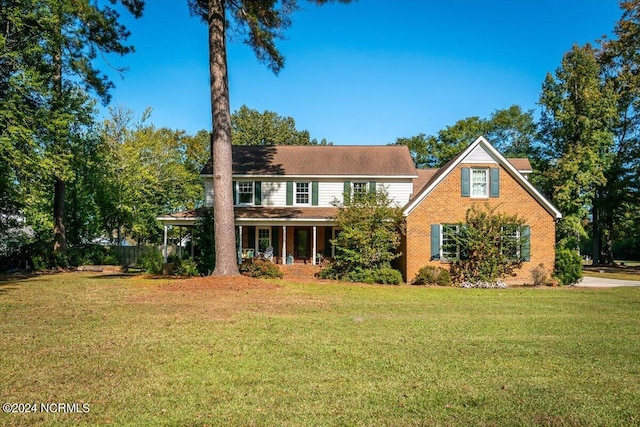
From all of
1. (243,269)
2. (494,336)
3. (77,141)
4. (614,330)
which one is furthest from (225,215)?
(77,141)

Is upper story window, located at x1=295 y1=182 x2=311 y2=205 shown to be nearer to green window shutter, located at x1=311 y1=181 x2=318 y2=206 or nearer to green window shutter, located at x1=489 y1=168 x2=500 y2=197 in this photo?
green window shutter, located at x1=311 y1=181 x2=318 y2=206

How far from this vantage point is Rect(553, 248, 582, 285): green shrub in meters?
19.6

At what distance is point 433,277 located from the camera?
1925 cm

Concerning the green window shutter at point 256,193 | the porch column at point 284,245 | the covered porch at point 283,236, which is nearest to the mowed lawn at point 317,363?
the porch column at point 284,245

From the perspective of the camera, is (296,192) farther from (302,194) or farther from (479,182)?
(479,182)

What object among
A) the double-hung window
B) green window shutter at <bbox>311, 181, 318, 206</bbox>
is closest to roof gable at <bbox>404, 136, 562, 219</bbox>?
green window shutter at <bbox>311, 181, 318, 206</bbox>

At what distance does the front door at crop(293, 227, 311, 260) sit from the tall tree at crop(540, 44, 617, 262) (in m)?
18.2

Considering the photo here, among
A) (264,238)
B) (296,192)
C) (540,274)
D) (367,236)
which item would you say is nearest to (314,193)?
(296,192)

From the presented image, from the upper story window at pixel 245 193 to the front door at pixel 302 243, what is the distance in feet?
10.5

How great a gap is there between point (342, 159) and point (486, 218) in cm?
1014

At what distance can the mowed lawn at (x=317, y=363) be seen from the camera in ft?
15.0

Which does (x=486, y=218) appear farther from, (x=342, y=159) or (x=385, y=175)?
(x=342, y=159)

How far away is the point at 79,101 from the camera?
24172 mm

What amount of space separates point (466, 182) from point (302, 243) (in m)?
9.72
